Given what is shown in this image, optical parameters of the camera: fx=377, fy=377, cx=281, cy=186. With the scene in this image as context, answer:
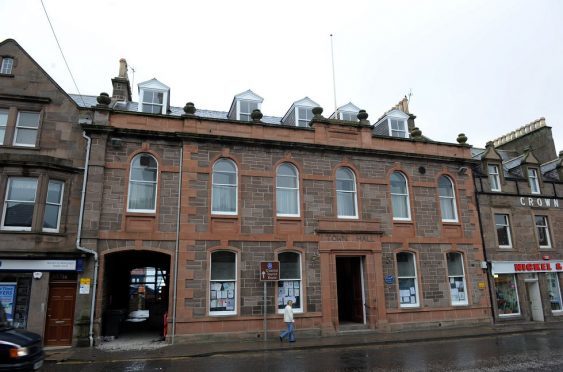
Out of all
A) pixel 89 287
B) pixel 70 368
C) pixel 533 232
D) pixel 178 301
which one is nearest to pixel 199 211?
pixel 178 301

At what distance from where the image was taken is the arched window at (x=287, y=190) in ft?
57.1

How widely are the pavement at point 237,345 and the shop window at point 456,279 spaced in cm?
154

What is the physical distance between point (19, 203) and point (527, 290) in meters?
24.8

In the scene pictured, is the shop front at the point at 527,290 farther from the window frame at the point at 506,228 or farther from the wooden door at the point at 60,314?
the wooden door at the point at 60,314

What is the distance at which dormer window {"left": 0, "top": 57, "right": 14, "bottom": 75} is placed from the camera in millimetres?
15688

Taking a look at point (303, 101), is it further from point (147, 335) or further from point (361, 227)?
point (147, 335)

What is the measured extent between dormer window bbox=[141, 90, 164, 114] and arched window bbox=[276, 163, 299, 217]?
6.44 metres

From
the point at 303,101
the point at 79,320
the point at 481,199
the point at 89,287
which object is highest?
the point at 303,101

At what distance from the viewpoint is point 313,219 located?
1736 centimetres

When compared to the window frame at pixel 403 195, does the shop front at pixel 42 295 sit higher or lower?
lower

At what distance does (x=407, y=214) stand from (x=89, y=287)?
1473 cm

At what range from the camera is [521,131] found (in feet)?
88.6

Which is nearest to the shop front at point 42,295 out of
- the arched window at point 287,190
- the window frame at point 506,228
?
the arched window at point 287,190

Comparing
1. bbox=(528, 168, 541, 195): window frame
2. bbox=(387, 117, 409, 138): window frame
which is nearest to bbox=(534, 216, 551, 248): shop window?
bbox=(528, 168, 541, 195): window frame
